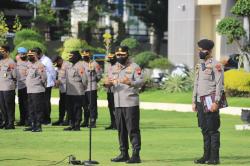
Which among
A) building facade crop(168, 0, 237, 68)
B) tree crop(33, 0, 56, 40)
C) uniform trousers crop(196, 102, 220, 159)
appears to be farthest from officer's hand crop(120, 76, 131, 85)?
tree crop(33, 0, 56, 40)

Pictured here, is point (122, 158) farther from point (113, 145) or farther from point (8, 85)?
point (8, 85)

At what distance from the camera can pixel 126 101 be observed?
1327 centimetres

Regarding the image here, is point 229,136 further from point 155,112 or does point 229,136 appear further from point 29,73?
point 155,112

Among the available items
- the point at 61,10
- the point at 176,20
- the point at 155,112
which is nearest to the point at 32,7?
the point at 61,10

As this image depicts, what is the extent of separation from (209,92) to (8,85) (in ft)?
24.8

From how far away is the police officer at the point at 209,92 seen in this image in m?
13.1

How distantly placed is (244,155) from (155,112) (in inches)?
473

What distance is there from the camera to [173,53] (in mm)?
41625

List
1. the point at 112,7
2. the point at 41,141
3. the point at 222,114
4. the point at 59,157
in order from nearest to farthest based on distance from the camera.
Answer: the point at 59,157 < the point at 41,141 < the point at 222,114 < the point at 112,7

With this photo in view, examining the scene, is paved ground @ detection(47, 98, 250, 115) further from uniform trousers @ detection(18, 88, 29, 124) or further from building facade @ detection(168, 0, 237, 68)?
building facade @ detection(168, 0, 237, 68)

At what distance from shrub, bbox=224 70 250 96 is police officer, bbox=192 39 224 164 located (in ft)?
51.4

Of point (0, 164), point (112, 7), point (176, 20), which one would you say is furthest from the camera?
point (112, 7)

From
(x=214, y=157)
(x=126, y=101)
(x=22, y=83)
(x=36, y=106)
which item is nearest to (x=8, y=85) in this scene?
(x=22, y=83)

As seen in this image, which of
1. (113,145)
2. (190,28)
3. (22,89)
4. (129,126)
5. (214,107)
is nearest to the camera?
(214,107)
